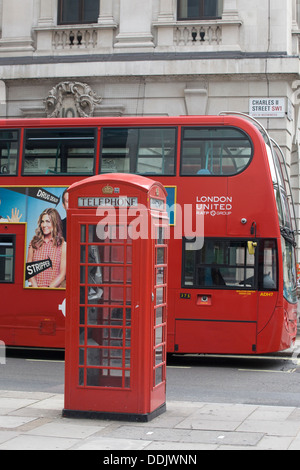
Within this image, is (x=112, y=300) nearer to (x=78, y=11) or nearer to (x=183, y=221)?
(x=183, y=221)

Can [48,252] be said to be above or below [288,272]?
above

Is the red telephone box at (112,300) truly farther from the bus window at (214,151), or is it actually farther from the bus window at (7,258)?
the bus window at (7,258)

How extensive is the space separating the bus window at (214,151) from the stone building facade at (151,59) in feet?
23.3

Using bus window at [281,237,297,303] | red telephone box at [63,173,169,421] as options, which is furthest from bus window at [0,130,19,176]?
red telephone box at [63,173,169,421]

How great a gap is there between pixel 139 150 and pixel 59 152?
4.50 feet

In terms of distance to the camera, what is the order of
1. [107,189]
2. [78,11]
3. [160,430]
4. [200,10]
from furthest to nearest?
1. [78,11]
2. [200,10]
3. [107,189]
4. [160,430]

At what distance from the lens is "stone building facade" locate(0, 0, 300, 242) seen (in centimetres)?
2031

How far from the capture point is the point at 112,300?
8398mm

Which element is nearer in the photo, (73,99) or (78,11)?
(73,99)

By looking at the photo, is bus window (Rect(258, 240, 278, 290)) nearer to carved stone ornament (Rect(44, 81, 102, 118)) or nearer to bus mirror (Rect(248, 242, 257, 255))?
bus mirror (Rect(248, 242, 257, 255))

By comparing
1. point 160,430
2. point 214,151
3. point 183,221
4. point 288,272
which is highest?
point 214,151

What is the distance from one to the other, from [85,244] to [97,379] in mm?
1382

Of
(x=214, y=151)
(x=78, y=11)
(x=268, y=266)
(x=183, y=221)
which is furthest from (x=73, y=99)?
(x=268, y=266)

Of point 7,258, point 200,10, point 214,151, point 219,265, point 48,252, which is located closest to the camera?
point 219,265
